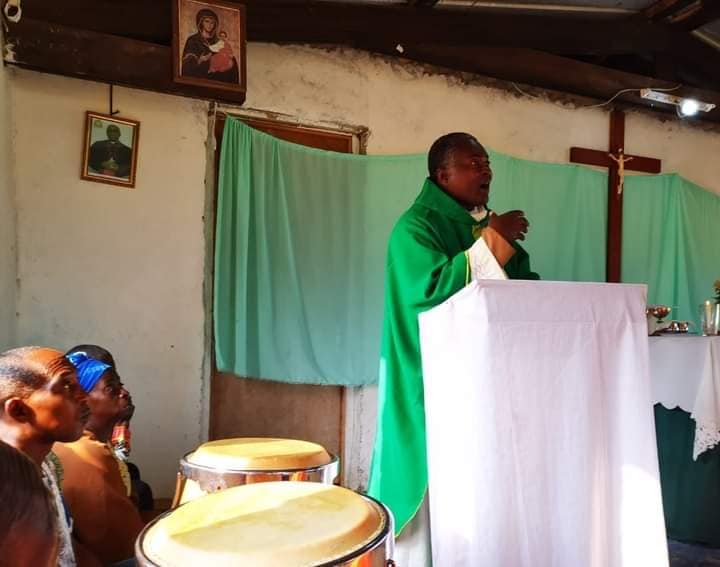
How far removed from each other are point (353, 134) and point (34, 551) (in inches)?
140

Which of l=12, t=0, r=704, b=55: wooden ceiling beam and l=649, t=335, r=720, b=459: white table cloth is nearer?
l=649, t=335, r=720, b=459: white table cloth

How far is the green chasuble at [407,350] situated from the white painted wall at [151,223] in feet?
5.27

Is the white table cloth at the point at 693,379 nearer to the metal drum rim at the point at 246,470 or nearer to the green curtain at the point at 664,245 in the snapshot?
the metal drum rim at the point at 246,470

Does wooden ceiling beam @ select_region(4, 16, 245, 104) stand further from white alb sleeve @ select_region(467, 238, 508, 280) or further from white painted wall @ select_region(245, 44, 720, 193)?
white alb sleeve @ select_region(467, 238, 508, 280)

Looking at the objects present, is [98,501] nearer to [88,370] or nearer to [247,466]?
[247,466]

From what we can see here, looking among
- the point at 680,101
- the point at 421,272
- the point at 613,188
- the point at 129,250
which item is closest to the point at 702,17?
the point at 680,101

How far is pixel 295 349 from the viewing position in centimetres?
369

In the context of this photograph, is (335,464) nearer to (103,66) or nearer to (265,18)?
(103,66)

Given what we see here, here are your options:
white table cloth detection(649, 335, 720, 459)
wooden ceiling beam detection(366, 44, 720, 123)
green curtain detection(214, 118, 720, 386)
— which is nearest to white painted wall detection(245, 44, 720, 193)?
wooden ceiling beam detection(366, 44, 720, 123)

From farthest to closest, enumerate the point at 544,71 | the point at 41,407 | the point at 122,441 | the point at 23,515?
the point at 544,71
the point at 122,441
the point at 41,407
the point at 23,515

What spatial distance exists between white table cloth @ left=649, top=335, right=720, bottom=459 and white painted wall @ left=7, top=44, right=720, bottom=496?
167 cm

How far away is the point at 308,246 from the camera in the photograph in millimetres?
3732

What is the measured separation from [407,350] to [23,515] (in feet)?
4.98

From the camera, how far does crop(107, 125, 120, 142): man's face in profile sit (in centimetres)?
322
